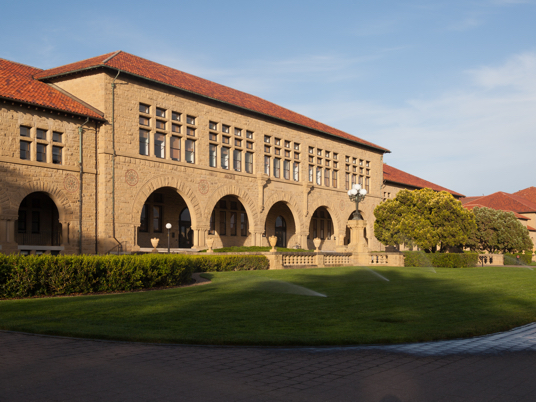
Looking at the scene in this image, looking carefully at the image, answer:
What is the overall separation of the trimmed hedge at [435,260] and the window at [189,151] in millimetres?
17558

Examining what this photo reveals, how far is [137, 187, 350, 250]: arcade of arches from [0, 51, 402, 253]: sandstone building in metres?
0.10

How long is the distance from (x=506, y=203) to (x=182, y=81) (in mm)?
76387

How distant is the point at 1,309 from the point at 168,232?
25.5 meters

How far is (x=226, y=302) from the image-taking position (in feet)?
46.5

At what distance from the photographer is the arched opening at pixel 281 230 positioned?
5109cm

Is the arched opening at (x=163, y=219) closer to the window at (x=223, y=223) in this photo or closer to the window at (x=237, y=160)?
the window at (x=223, y=223)

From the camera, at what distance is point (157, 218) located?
40.0m

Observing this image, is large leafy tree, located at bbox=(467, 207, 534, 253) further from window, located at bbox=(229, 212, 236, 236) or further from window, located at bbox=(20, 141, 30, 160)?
window, located at bbox=(20, 141, 30, 160)

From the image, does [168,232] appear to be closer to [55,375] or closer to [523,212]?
[55,375]

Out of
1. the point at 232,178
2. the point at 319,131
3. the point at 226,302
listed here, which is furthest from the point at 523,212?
the point at 226,302

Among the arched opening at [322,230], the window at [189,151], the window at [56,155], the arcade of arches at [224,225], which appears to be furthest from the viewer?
the arched opening at [322,230]

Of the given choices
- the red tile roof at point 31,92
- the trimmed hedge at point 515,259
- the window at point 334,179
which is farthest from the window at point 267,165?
the trimmed hedge at point 515,259

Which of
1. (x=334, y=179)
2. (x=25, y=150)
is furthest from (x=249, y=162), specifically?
(x=25, y=150)

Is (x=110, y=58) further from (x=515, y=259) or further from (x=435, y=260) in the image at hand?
(x=515, y=259)
